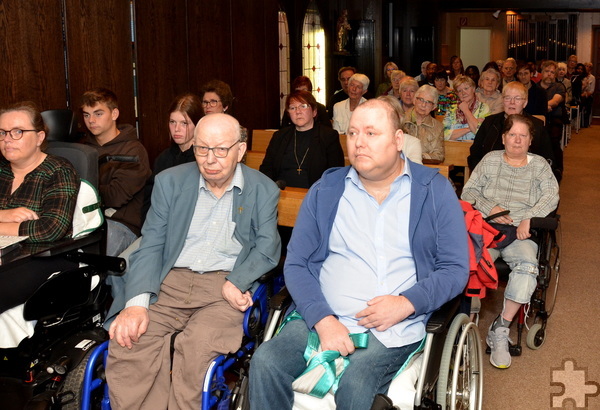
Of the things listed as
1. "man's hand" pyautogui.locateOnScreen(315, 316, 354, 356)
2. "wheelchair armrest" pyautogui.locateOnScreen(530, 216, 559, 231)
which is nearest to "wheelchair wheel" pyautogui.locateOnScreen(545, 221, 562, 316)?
"wheelchair armrest" pyautogui.locateOnScreen(530, 216, 559, 231)

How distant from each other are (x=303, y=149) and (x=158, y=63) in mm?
2345

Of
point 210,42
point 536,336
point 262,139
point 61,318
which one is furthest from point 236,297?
point 210,42

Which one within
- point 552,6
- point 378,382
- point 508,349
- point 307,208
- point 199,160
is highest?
point 552,6

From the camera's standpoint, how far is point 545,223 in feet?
11.2

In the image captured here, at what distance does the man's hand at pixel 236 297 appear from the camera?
8.41 ft

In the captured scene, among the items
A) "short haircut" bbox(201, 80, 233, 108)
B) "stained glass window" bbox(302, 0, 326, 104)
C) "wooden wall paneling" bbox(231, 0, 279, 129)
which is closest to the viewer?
"short haircut" bbox(201, 80, 233, 108)

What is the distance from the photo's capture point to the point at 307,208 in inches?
98.5

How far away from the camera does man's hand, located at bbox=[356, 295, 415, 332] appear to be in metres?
2.26

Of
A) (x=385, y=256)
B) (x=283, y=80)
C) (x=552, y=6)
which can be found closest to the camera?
(x=385, y=256)

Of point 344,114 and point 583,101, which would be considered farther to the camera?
point 583,101

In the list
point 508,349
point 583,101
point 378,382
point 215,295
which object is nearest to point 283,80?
point 508,349

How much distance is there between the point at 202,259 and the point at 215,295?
0.53ft

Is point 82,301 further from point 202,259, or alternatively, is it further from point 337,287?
point 337,287

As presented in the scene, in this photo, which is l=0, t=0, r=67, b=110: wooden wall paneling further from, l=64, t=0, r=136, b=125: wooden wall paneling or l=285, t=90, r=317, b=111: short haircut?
l=285, t=90, r=317, b=111: short haircut
